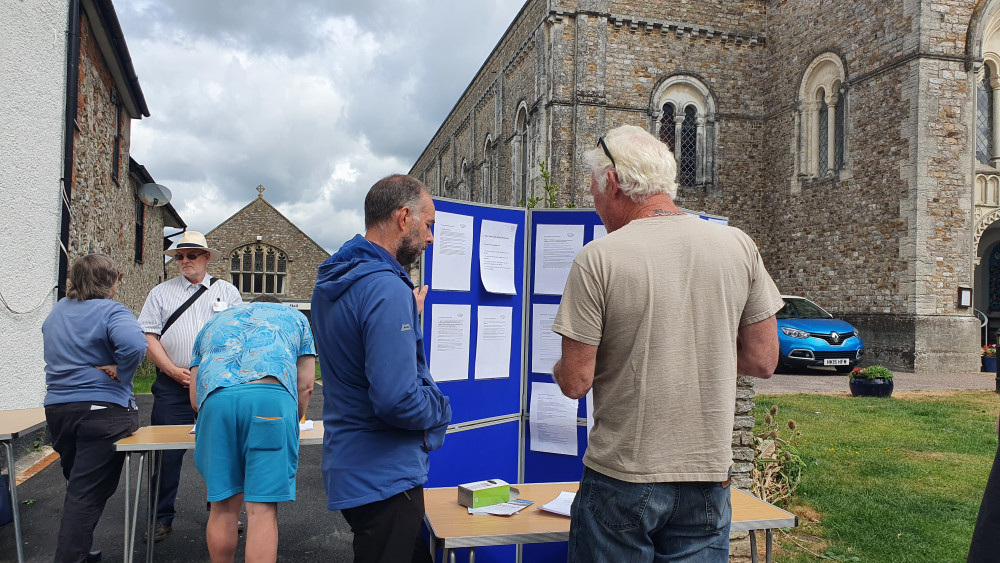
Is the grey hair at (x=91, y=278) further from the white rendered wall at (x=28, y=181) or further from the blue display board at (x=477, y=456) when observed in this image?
the white rendered wall at (x=28, y=181)

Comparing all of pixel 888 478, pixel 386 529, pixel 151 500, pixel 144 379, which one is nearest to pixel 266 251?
pixel 144 379

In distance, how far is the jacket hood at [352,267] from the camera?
216 centimetres

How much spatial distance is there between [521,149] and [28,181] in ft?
52.6

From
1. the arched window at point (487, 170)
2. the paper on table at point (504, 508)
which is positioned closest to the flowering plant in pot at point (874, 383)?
the paper on table at point (504, 508)

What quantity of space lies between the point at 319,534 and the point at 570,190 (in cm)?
1414

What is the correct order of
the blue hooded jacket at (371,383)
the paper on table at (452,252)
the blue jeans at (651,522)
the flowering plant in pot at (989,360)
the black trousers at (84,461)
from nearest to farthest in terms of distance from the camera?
the blue jeans at (651,522)
the blue hooded jacket at (371,383)
the paper on table at (452,252)
the black trousers at (84,461)
the flowering plant in pot at (989,360)

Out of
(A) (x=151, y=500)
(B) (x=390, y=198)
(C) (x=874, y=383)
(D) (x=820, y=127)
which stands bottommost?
(A) (x=151, y=500)

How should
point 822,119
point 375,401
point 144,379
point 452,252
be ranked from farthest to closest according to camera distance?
1. point 822,119
2. point 144,379
3. point 452,252
4. point 375,401

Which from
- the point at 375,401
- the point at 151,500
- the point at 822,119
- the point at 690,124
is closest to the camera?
the point at 375,401

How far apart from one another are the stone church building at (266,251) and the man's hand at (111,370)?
3791 centimetres

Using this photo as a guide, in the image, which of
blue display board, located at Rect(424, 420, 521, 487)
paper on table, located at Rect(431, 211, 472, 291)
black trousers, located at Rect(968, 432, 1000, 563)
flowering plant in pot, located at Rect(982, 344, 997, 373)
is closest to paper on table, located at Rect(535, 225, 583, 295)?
paper on table, located at Rect(431, 211, 472, 291)

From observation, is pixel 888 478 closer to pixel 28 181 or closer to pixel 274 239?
pixel 28 181

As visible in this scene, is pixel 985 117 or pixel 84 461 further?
pixel 985 117

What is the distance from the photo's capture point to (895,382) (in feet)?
40.0
